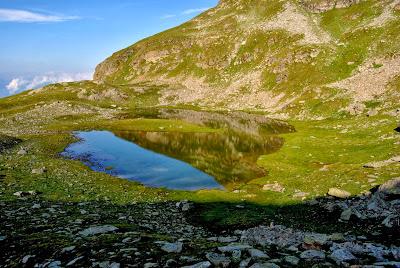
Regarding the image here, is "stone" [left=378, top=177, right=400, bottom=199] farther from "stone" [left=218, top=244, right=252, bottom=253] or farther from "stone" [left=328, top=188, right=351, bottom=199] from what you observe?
"stone" [left=218, top=244, right=252, bottom=253]

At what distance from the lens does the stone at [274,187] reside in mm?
44128

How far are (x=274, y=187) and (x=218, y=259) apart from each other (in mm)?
33708

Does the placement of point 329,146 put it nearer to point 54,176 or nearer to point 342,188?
point 342,188

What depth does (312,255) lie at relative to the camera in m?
13.9

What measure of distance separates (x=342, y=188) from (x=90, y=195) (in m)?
26.4

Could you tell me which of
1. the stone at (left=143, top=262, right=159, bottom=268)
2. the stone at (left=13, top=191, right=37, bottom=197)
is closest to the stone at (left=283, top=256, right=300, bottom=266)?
the stone at (left=143, top=262, right=159, bottom=268)

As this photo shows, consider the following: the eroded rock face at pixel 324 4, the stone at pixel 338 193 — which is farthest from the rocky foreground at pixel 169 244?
the eroded rock face at pixel 324 4

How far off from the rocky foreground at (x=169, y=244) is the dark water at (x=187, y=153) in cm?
2454

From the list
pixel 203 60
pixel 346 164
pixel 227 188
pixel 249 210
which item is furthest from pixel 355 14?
pixel 249 210

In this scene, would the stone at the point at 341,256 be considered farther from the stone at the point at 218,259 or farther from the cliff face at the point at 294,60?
the cliff face at the point at 294,60

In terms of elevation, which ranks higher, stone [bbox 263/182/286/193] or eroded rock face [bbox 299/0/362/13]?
eroded rock face [bbox 299/0/362/13]

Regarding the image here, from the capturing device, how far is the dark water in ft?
181

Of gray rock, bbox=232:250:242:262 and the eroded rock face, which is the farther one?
the eroded rock face

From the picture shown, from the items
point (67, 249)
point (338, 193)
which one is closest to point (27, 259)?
point (67, 249)
